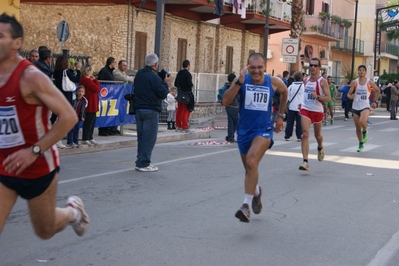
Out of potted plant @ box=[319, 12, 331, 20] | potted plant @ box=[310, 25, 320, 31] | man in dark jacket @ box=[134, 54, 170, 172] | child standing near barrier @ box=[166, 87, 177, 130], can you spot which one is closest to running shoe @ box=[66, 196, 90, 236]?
man in dark jacket @ box=[134, 54, 170, 172]

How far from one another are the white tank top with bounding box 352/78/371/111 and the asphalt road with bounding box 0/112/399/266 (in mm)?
2020

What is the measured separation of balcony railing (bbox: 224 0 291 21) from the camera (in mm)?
34719

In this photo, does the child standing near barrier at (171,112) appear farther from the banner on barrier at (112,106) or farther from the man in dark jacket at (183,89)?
the banner on barrier at (112,106)

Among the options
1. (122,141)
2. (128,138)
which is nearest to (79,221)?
(122,141)

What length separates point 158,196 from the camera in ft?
32.3

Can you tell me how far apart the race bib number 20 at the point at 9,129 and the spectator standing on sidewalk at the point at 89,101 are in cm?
1079

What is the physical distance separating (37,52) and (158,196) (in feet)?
21.1

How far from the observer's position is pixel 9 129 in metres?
4.93

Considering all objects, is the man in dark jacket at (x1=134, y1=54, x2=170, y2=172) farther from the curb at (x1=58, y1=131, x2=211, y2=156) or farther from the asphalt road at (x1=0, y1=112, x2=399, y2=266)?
the curb at (x1=58, y1=131, x2=211, y2=156)

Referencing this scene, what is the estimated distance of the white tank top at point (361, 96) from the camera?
1647 centimetres

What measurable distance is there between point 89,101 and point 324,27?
3893 centimetres

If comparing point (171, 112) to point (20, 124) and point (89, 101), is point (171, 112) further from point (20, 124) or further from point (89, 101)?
point (20, 124)

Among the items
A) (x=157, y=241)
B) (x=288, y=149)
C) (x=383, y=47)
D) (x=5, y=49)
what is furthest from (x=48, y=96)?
(x=383, y=47)

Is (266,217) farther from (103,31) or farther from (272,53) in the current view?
(272,53)
